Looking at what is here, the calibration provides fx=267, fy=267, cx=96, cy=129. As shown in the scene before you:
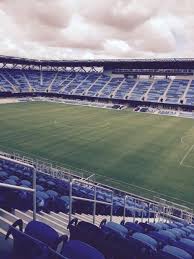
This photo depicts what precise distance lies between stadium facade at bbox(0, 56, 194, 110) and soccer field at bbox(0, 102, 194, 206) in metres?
21.2

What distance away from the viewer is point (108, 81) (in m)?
92.1

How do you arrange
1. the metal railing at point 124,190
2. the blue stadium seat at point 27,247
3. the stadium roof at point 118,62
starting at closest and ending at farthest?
the blue stadium seat at point 27,247, the metal railing at point 124,190, the stadium roof at point 118,62

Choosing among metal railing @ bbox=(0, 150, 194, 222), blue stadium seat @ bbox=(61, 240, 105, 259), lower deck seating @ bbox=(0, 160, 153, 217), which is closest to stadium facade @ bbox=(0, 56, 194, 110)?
metal railing @ bbox=(0, 150, 194, 222)

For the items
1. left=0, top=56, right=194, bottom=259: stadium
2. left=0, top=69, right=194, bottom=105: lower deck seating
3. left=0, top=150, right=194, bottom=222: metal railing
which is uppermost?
left=0, top=69, right=194, bottom=105: lower deck seating

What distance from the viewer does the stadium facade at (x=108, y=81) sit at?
7756 cm

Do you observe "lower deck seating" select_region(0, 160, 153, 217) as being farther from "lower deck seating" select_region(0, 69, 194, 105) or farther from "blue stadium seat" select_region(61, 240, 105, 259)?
"lower deck seating" select_region(0, 69, 194, 105)

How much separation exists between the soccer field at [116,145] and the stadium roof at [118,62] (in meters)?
24.0

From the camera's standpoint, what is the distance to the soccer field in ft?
89.9

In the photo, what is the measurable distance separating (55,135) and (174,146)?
17873mm

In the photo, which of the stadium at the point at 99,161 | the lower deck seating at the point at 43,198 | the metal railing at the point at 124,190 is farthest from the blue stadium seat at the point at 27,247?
the metal railing at the point at 124,190

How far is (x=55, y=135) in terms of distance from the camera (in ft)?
135

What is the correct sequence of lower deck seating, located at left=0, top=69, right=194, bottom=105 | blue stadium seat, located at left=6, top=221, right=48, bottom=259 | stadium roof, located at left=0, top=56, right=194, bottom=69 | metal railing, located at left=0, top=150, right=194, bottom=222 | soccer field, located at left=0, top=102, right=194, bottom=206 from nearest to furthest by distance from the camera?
blue stadium seat, located at left=6, top=221, right=48, bottom=259, metal railing, located at left=0, top=150, right=194, bottom=222, soccer field, located at left=0, top=102, right=194, bottom=206, stadium roof, located at left=0, top=56, right=194, bottom=69, lower deck seating, located at left=0, top=69, right=194, bottom=105

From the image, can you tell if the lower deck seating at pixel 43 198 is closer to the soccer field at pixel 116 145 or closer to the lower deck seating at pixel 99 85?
A: the soccer field at pixel 116 145

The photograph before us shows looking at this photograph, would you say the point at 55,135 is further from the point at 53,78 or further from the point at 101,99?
the point at 53,78
